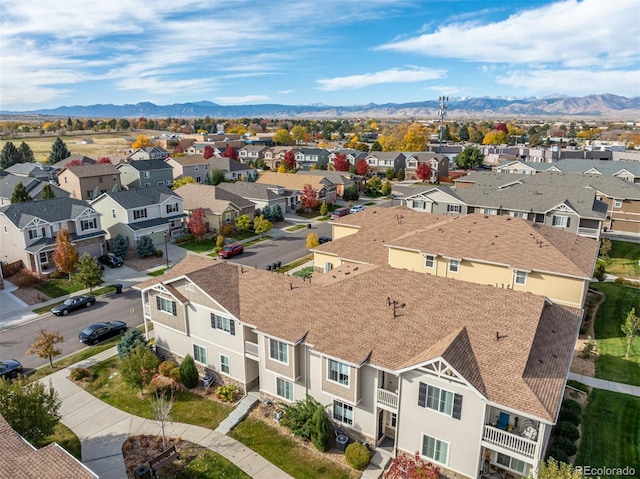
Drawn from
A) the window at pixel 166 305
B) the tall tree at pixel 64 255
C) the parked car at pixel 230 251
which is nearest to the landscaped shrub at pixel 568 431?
the window at pixel 166 305

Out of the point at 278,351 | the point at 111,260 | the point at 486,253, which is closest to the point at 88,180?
the point at 111,260

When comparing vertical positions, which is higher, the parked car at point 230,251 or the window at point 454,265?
the window at point 454,265

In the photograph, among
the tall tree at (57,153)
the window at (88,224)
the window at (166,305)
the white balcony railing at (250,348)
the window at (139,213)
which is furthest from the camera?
the tall tree at (57,153)

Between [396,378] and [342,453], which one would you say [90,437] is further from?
[396,378]

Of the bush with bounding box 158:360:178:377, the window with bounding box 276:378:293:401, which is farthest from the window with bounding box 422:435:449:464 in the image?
the bush with bounding box 158:360:178:377

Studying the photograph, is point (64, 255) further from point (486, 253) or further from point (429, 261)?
point (486, 253)

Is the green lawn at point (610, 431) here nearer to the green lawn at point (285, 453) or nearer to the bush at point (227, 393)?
the green lawn at point (285, 453)
